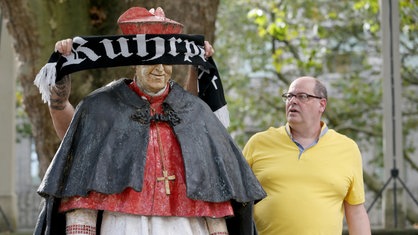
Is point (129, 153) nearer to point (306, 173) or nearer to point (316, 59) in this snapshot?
point (306, 173)

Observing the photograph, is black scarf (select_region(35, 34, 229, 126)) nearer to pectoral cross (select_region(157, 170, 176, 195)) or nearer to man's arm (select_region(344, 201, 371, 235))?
pectoral cross (select_region(157, 170, 176, 195))

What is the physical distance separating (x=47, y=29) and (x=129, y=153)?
4.17 m

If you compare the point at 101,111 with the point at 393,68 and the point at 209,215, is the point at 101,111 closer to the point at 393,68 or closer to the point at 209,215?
the point at 209,215

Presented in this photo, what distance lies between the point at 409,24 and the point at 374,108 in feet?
14.5

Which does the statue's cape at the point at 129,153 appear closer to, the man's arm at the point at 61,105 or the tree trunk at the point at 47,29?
the man's arm at the point at 61,105

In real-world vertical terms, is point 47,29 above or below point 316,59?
above

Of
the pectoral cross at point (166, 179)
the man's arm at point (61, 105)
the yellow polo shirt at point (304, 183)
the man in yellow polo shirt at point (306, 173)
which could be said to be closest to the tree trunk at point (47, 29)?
the man in yellow polo shirt at point (306, 173)

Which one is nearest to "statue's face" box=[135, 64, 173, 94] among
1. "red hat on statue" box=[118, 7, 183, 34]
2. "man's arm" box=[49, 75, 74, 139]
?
"red hat on statue" box=[118, 7, 183, 34]

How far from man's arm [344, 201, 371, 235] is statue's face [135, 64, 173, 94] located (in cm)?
181

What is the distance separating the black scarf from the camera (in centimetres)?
659

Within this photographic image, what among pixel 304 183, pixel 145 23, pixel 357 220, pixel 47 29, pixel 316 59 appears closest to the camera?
pixel 145 23

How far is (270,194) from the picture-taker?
Result: 305 inches

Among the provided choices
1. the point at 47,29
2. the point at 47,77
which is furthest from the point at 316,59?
the point at 47,77

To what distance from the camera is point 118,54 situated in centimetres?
666
